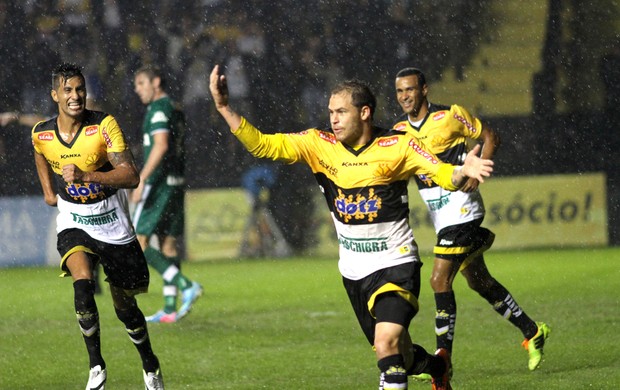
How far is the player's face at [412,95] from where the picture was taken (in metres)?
8.62

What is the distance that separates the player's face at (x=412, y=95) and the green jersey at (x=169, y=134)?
3.23 metres

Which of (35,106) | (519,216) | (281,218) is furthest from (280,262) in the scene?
(35,106)

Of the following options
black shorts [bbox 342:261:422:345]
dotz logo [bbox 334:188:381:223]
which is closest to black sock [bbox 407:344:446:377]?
black shorts [bbox 342:261:422:345]

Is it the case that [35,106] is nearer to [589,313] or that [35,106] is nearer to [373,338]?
[589,313]

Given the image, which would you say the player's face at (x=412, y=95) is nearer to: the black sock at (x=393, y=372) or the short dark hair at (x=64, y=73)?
the short dark hair at (x=64, y=73)

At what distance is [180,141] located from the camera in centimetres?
1170

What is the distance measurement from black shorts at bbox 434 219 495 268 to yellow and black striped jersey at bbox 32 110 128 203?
236 centimetres

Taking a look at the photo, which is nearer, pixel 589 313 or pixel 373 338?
pixel 373 338

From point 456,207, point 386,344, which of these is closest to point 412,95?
point 456,207

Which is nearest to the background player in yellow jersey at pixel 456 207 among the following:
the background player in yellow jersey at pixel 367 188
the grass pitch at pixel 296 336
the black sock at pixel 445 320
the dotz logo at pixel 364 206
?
the black sock at pixel 445 320

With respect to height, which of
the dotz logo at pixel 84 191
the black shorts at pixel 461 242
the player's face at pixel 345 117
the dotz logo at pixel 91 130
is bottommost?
the black shorts at pixel 461 242

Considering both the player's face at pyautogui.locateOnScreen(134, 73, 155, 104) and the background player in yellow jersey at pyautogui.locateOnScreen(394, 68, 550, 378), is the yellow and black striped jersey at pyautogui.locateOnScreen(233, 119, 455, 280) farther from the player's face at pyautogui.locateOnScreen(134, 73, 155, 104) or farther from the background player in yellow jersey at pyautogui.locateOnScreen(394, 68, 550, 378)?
the player's face at pyautogui.locateOnScreen(134, 73, 155, 104)

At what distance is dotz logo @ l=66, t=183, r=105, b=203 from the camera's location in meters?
7.51

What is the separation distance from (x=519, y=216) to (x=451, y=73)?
150 inches
